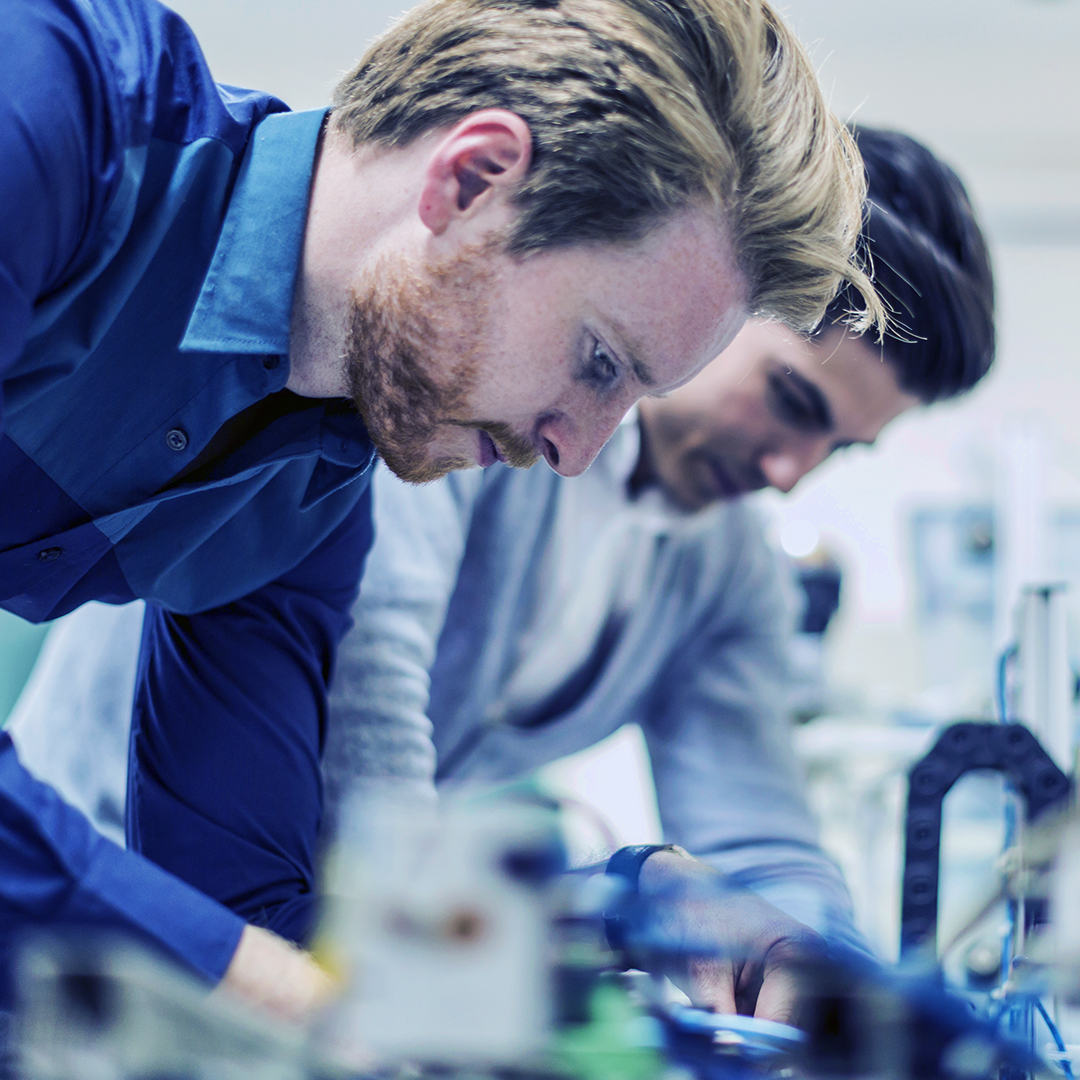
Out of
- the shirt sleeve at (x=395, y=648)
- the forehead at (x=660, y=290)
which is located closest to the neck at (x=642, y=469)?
the shirt sleeve at (x=395, y=648)

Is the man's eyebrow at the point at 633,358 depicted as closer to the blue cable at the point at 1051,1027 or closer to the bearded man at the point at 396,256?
the bearded man at the point at 396,256

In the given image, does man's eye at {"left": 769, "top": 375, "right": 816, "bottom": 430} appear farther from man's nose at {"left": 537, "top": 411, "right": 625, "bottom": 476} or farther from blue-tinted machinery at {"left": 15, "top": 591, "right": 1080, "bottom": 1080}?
blue-tinted machinery at {"left": 15, "top": 591, "right": 1080, "bottom": 1080}

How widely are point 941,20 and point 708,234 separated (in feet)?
9.18

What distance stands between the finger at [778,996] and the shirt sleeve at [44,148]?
43cm

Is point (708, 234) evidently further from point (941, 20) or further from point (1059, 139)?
point (1059, 139)

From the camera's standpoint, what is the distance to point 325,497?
2.67 feet

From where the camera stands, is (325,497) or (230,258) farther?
(325,497)

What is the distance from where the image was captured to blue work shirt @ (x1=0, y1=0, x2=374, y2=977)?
0.51 metres

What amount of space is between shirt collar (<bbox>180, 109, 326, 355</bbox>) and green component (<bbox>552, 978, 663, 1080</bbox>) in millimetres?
424

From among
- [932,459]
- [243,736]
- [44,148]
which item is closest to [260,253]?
[44,148]

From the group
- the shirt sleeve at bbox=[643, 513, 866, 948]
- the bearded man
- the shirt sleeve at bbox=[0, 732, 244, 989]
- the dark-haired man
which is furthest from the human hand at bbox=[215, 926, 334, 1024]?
the shirt sleeve at bbox=[643, 513, 866, 948]

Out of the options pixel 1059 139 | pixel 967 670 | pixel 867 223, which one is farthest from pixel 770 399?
pixel 1059 139

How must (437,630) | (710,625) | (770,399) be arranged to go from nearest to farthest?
(437,630)
(770,399)
(710,625)

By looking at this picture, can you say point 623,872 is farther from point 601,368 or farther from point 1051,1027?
point 601,368
